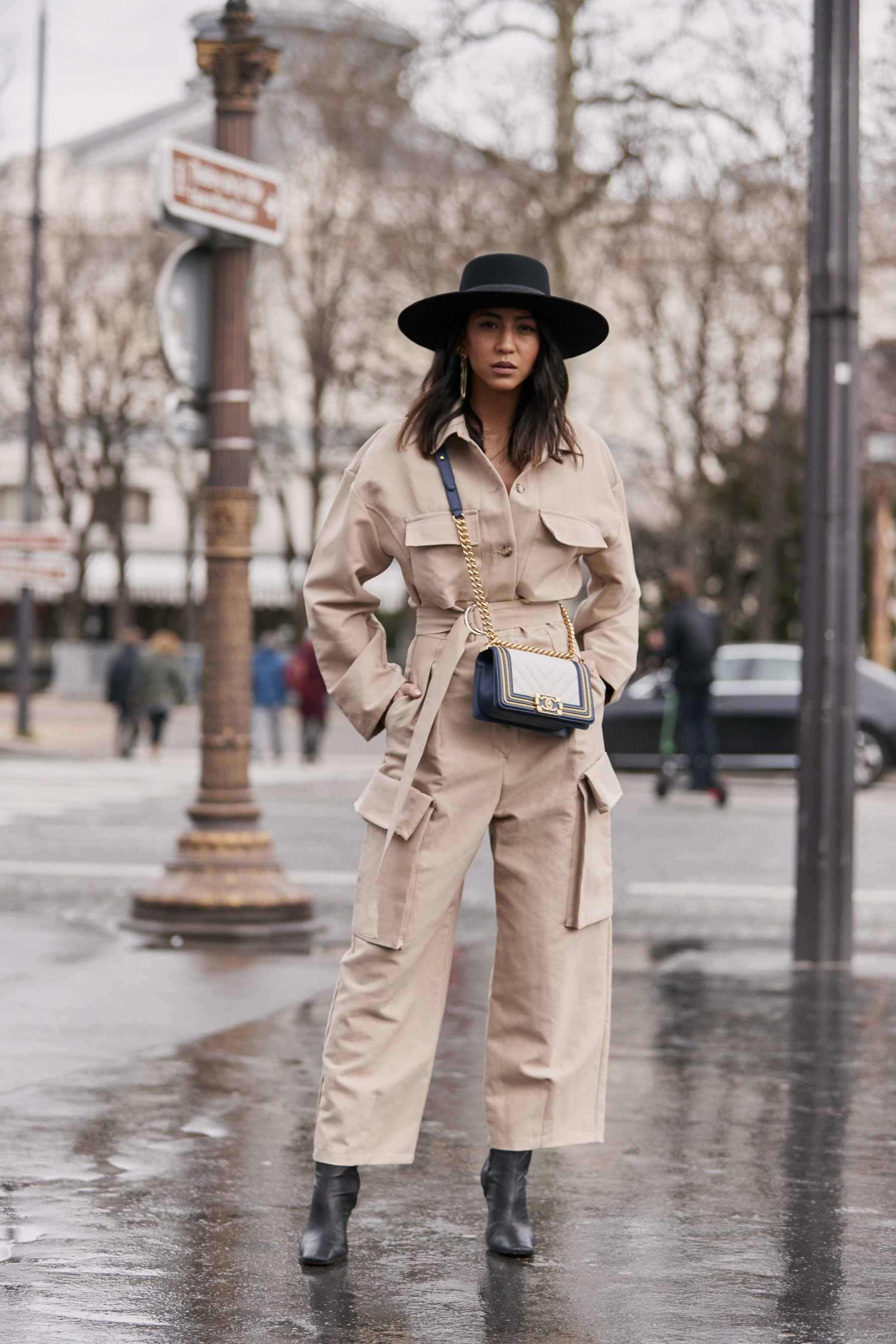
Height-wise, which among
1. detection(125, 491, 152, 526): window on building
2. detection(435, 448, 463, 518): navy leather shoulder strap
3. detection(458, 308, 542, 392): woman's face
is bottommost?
detection(435, 448, 463, 518): navy leather shoulder strap

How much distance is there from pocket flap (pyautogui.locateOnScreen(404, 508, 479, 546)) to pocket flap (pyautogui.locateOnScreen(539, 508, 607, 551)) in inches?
5.5

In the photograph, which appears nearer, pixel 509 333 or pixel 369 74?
pixel 509 333

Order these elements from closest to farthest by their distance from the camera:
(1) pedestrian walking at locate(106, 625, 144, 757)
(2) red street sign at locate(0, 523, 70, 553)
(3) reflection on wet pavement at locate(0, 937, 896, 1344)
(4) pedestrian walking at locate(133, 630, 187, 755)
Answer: (3) reflection on wet pavement at locate(0, 937, 896, 1344) < (4) pedestrian walking at locate(133, 630, 187, 755) < (1) pedestrian walking at locate(106, 625, 144, 757) < (2) red street sign at locate(0, 523, 70, 553)

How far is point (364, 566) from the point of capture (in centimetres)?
384

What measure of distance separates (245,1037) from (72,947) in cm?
206

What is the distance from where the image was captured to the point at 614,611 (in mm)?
4008

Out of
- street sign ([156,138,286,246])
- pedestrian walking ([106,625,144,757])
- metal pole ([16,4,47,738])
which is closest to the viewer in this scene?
street sign ([156,138,286,246])

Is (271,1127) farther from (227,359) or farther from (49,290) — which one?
(49,290)

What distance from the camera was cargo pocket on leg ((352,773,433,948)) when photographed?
372cm

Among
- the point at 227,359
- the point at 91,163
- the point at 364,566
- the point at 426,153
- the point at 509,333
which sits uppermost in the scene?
the point at 91,163

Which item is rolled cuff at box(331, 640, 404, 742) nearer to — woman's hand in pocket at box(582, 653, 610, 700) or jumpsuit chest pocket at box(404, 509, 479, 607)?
jumpsuit chest pocket at box(404, 509, 479, 607)

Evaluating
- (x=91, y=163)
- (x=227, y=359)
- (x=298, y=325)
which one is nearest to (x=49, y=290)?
(x=298, y=325)

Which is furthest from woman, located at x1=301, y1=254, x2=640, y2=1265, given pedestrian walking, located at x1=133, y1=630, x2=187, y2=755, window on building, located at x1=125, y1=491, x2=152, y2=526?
window on building, located at x1=125, y1=491, x2=152, y2=526

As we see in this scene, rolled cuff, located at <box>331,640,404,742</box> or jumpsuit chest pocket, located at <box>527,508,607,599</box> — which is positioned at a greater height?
jumpsuit chest pocket, located at <box>527,508,607,599</box>
